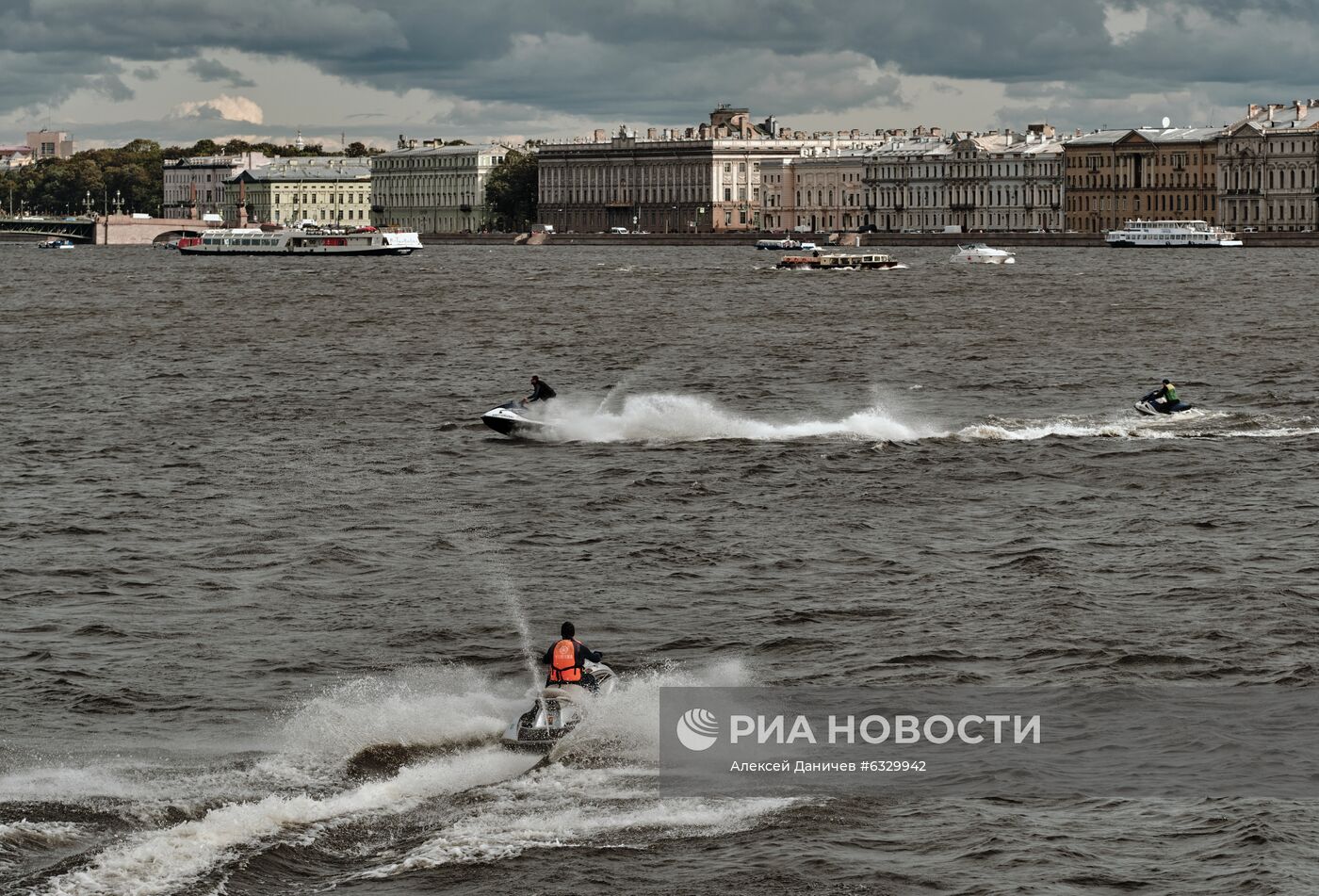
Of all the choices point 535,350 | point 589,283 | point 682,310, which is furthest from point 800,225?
point 535,350

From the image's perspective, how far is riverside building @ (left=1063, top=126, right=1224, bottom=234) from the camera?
15775 cm

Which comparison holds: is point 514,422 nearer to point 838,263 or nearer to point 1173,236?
point 838,263

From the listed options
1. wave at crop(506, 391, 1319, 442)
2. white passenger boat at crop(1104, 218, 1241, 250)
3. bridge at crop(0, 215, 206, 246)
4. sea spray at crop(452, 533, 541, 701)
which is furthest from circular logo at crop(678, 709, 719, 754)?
bridge at crop(0, 215, 206, 246)

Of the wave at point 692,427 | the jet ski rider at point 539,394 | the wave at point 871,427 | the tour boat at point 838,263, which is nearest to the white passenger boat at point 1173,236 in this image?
the tour boat at point 838,263

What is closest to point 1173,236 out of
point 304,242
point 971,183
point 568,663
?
point 971,183

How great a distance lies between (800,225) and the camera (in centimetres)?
18900

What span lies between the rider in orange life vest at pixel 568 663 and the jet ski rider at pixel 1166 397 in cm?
2085

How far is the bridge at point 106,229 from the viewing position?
194375mm

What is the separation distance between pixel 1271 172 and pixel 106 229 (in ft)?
304

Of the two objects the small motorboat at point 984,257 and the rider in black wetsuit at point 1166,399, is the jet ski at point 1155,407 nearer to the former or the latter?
the rider in black wetsuit at point 1166,399

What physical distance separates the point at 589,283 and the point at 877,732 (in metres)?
84.0

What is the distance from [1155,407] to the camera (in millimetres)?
35781

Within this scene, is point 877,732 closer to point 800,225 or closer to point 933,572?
point 933,572

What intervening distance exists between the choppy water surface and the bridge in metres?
147
